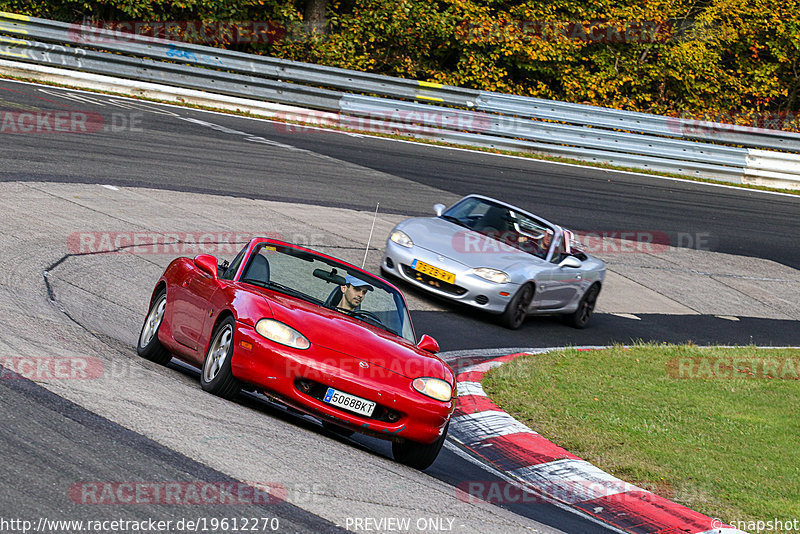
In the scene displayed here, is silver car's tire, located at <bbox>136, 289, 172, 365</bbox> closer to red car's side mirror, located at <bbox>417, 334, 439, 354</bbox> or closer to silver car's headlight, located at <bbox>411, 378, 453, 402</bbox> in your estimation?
red car's side mirror, located at <bbox>417, 334, 439, 354</bbox>

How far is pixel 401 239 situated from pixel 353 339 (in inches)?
243

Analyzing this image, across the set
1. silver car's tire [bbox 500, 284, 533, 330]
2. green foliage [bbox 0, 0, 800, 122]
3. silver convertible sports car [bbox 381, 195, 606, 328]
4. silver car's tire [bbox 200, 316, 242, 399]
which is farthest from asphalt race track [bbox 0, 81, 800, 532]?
green foliage [bbox 0, 0, 800, 122]

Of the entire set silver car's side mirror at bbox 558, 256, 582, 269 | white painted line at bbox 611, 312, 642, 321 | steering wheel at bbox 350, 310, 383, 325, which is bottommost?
white painted line at bbox 611, 312, 642, 321

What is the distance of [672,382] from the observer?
10.3 meters

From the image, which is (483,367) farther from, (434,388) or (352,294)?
(434,388)

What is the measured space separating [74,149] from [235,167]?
2.71 meters

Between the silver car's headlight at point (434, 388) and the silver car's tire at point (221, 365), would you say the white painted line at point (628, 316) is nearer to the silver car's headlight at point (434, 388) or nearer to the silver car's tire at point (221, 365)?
the silver car's headlight at point (434, 388)

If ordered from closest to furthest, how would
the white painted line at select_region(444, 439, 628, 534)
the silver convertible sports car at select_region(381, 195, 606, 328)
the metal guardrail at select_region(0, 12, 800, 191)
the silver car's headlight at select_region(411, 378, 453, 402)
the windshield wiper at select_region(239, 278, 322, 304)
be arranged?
the white painted line at select_region(444, 439, 628, 534)
the silver car's headlight at select_region(411, 378, 453, 402)
the windshield wiper at select_region(239, 278, 322, 304)
the silver convertible sports car at select_region(381, 195, 606, 328)
the metal guardrail at select_region(0, 12, 800, 191)

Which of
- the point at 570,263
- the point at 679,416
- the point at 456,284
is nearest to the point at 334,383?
the point at 679,416

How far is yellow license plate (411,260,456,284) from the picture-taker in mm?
12641

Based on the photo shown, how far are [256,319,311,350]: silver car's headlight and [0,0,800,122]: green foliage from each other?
67.4 feet

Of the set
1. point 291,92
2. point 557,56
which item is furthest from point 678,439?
point 557,56

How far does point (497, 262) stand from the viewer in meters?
12.9

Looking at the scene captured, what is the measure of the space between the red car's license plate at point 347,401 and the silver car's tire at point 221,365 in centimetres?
64
